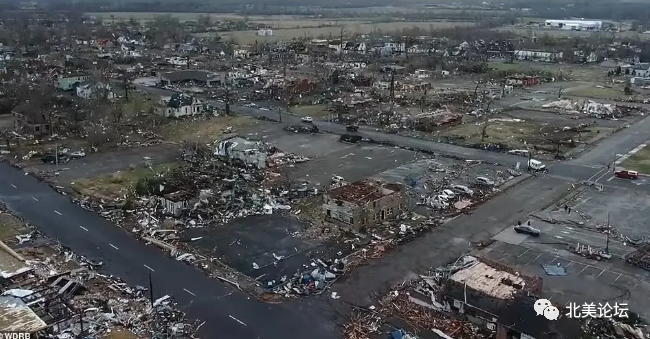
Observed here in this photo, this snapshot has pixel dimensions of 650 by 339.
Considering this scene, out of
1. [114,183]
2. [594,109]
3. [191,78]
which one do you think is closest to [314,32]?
[191,78]

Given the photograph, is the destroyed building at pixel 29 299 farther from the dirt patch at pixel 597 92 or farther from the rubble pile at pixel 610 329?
the dirt patch at pixel 597 92

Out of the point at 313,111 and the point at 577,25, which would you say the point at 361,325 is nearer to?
the point at 313,111

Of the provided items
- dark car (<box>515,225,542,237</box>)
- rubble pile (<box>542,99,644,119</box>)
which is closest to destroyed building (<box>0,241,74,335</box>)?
dark car (<box>515,225,542,237</box>)

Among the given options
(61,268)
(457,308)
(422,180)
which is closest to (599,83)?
(422,180)

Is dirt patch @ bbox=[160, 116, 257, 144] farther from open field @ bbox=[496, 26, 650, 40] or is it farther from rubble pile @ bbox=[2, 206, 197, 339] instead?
open field @ bbox=[496, 26, 650, 40]

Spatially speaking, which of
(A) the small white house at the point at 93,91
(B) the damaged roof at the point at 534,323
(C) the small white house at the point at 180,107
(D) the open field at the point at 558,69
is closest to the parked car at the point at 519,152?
(B) the damaged roof at the point at 534,323

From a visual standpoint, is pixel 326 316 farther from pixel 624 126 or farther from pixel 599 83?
pixel 599 83
